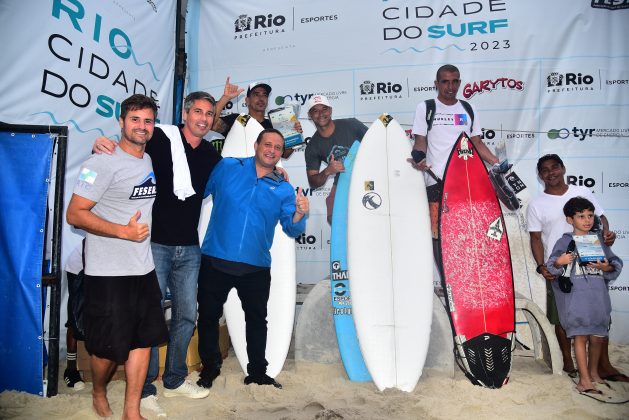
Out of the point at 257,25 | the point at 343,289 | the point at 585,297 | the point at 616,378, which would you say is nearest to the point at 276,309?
the point at 343,289

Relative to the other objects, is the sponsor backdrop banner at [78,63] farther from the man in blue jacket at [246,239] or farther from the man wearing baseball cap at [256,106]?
the man in blue jacket at [246,239]

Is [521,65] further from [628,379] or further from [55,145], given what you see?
[55,145]

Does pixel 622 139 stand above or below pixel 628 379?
above

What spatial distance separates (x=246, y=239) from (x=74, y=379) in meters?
1.33

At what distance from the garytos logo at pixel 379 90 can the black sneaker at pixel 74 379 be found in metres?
3.14

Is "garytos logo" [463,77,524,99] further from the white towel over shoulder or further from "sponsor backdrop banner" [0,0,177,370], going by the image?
"sponsor backdrop banner" [0,0,177,370]

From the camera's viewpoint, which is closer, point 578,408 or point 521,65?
point 578,408

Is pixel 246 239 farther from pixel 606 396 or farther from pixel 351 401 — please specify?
pixel 606 396

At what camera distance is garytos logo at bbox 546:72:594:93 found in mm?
3551

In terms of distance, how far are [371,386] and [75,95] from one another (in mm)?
2865

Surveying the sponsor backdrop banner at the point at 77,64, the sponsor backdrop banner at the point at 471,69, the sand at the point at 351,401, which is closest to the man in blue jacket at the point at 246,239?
the sand at the point at 351,401

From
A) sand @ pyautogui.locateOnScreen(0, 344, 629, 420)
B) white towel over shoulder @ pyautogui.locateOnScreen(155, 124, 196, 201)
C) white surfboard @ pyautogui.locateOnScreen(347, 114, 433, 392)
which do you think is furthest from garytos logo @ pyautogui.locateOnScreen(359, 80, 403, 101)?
sand @ pyautogui.locateOnScreen(0, 344, 629, 420)

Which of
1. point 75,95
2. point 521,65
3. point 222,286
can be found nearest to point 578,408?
point 222,286

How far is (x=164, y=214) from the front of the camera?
85.1 inches
